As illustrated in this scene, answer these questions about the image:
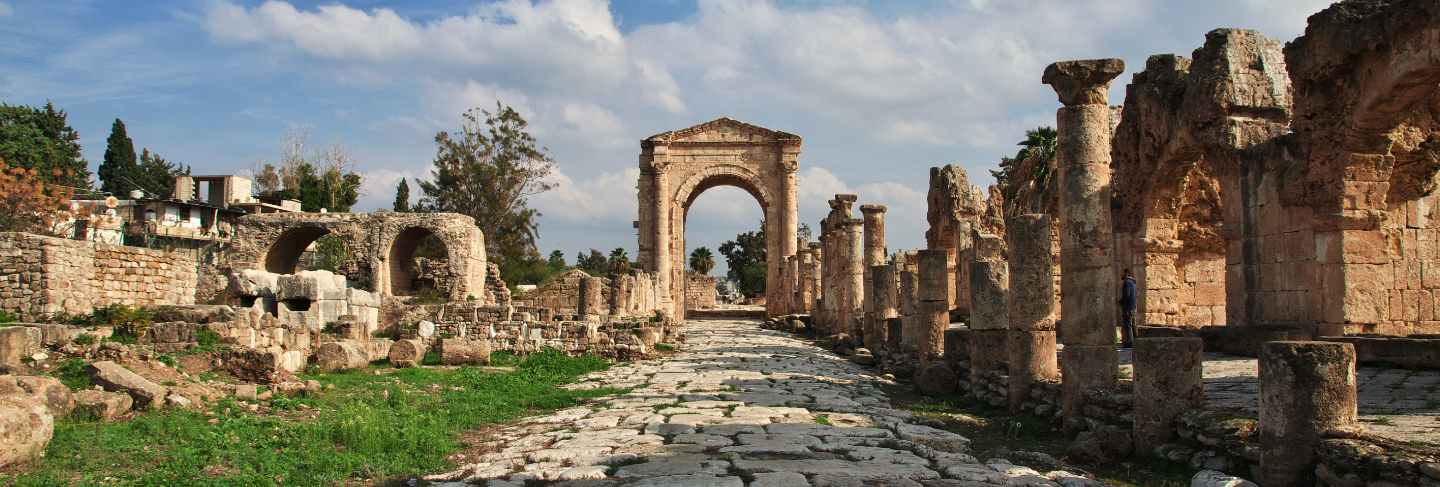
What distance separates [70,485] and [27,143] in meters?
52.3

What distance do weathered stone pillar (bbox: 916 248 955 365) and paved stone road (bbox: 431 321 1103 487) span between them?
1538 mm

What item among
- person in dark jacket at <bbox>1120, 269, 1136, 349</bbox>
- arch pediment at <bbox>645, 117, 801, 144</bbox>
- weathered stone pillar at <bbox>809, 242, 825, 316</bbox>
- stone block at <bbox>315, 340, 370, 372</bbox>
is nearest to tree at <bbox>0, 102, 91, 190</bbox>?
arch pediment at <bbox>645, 117, 801, 144</bbox>

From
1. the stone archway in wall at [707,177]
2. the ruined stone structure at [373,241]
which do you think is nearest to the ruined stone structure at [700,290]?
the stone archway in wall at [707,177]

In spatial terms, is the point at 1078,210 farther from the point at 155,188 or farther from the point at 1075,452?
the point at 155,188

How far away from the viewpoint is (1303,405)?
5695 millimetres

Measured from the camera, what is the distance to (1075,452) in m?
7.32

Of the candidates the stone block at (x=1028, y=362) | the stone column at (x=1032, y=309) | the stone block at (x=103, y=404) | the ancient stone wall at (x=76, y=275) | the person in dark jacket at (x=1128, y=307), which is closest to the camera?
the stone block at (x=103, y=404)

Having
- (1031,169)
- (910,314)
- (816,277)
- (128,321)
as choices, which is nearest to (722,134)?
(816,277)

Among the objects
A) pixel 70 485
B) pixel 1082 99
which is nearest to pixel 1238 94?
pixel 1082 99

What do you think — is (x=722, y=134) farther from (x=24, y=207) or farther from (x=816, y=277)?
(x=24, y=207)

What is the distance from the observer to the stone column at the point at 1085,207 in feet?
31.1

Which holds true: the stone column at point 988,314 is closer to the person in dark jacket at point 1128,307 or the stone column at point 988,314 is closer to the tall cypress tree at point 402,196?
the person in dark jacket at point 1128,307

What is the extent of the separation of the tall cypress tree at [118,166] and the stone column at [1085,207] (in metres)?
60.6

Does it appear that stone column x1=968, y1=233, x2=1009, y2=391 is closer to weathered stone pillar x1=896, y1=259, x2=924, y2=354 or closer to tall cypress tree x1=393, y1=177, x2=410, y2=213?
weathered stone pillar x1=896, y1=259, x2=924, y2=354
